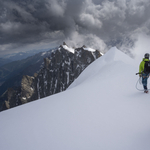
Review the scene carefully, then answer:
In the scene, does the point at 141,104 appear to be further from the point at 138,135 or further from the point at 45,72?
the point at 45,72

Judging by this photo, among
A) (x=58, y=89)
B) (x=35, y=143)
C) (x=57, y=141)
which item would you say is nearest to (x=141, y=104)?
(x=57, y=141)

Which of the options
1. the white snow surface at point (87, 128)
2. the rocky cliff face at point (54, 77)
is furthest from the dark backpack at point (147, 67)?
the rocky cliff face at point (54, 77)

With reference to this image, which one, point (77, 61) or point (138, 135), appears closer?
point (138, 135)

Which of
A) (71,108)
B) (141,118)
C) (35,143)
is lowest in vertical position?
(35,143)

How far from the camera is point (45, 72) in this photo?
185125mm

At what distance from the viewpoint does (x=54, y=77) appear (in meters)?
175

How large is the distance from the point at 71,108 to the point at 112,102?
101 inches

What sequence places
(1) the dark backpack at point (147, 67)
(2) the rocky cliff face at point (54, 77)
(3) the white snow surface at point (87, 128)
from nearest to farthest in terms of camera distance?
(3) the white snow surface at point (87, 128), (1) the dark backpack at point (147, 67), (2) the rocky cliff face at point (54, 77)

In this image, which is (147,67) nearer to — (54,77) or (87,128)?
(87,128)

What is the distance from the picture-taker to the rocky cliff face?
458 ft

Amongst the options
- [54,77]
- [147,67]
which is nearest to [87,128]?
[147,67]

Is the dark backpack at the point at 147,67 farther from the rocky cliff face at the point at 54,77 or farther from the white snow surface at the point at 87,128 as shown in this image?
the rocky cliff face at the point at 54,77

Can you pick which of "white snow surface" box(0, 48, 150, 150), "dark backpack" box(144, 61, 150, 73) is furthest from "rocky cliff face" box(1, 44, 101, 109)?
"white snow surface" box(0, 48, 150, 150)

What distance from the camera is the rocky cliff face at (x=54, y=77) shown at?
458ft
